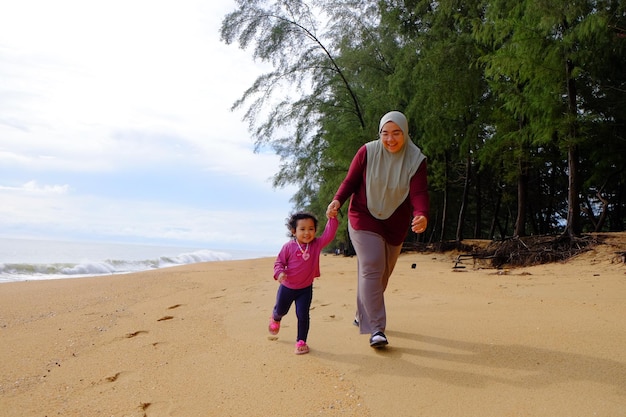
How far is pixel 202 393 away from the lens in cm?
230

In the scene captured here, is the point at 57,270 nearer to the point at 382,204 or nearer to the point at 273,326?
the point at 273,326

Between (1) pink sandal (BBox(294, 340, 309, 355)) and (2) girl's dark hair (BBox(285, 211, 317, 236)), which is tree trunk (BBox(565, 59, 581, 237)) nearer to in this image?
(2) girl's dark hair (BBox(285, 211, 317, 236))

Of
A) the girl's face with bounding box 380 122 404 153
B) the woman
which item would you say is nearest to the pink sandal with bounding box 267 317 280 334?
the woman

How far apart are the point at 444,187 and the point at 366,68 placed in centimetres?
491

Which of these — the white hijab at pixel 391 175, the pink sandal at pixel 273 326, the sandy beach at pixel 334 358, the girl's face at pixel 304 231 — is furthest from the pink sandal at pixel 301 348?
the white hijab at pixel 391 175

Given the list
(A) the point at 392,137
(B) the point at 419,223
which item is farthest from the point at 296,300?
(A) the point at 392,137

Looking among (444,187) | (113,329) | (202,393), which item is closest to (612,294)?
(202,393)

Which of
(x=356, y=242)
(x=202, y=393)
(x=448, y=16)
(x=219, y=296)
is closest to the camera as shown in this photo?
(x=202, y=393)

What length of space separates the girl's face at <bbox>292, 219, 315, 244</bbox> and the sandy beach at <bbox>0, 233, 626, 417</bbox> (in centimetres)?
71

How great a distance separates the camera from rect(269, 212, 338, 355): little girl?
3135mm

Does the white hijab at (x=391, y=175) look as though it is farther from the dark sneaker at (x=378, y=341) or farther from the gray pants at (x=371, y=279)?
the dark sneaker at (x=378, y=341)

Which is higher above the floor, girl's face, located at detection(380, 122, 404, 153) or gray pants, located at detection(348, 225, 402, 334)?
girl's face, located at detection(380, 122, 404, 153)

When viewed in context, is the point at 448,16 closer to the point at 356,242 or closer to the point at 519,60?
the point at 519,60

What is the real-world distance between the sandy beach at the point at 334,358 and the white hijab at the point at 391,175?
3.02 ft
